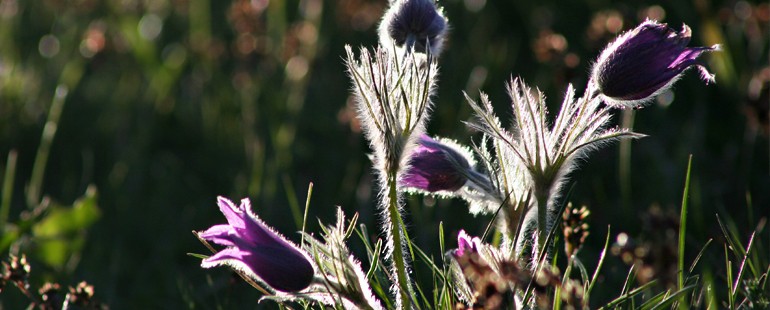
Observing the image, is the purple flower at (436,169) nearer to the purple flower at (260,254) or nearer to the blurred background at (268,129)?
the purple flower at (260,254)

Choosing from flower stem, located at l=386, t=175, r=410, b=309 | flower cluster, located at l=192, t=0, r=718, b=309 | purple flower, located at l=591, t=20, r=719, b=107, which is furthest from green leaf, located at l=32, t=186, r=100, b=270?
purple flower, located at l=591, t=20, r=719, b=107

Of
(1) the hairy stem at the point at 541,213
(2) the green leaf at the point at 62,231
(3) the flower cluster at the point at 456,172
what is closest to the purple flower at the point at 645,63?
(3) the flower cluster at the point at 456,172

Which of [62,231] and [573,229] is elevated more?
[573,229]

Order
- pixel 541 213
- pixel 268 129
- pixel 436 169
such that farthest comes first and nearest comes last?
pixel 268 129 → pixel 436 169 → pixel 541 213

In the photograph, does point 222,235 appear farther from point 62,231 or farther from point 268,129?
point 268,129

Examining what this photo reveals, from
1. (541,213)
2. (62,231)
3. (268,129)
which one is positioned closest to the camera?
(541,213)

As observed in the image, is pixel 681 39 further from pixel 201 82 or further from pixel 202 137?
pixel 201 82

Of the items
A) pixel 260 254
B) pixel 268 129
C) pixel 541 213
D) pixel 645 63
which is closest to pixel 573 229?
pixel 541 213
